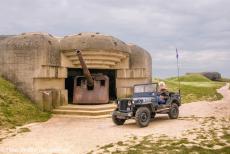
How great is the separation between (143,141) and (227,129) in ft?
11.7

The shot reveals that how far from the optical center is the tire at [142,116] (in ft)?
42.0

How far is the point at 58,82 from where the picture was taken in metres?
19.7

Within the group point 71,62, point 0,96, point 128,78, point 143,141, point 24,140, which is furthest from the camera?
point 128,78

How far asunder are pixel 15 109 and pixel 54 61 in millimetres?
4303

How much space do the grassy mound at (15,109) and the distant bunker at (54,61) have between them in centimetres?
62

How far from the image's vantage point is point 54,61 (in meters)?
19.2

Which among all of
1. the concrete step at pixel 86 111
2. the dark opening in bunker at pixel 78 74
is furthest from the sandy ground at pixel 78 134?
the dark opening in bunker at pixel 78 74

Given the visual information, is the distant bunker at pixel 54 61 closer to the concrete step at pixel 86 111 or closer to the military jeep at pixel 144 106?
the concrete step at pixel 86 111

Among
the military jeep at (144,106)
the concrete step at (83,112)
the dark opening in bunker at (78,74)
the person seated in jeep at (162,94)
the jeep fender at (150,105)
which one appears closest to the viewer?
the military jeep at (144,106)

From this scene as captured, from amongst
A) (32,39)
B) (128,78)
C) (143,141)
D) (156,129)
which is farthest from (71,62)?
(143,141)

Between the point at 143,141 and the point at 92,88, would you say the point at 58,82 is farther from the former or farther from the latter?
the point at 143,141

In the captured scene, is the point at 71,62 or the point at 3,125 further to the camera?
the point at 71,62

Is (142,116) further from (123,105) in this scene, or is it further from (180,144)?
(180,144)

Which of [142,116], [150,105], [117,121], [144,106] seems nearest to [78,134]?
[117,121]
